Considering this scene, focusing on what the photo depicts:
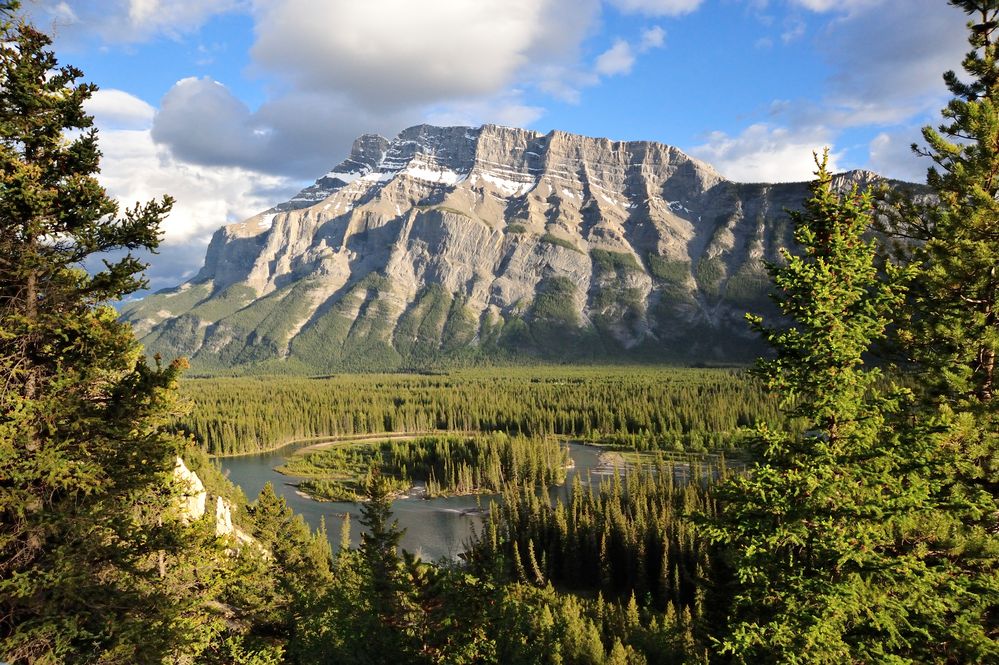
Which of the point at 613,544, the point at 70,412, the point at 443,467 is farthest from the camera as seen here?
the point at 443,467

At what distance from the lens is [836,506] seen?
45.3 ft

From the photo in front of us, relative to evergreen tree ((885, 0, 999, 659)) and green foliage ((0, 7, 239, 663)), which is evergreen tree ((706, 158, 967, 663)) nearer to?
evergreen tree ((885, 0, 999, 659))

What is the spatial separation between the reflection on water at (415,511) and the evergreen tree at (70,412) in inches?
2729

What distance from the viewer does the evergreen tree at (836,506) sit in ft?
43.7

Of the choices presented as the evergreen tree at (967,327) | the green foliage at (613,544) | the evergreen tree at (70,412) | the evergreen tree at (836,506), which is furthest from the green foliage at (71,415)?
the green foliage at (613,544)

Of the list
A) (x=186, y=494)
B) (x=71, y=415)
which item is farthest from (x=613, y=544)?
(x=71, y=415)

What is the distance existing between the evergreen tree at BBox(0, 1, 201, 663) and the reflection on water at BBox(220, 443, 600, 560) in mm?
69304

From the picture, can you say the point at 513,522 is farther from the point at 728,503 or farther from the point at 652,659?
the point at 728,503

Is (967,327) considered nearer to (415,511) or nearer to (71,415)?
(71,415)

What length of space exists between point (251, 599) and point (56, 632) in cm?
2704

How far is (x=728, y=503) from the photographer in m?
15.0

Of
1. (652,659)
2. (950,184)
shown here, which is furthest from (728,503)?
(652,659)

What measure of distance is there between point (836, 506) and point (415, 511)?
117 meters

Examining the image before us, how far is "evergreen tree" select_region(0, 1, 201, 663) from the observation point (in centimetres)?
1301
